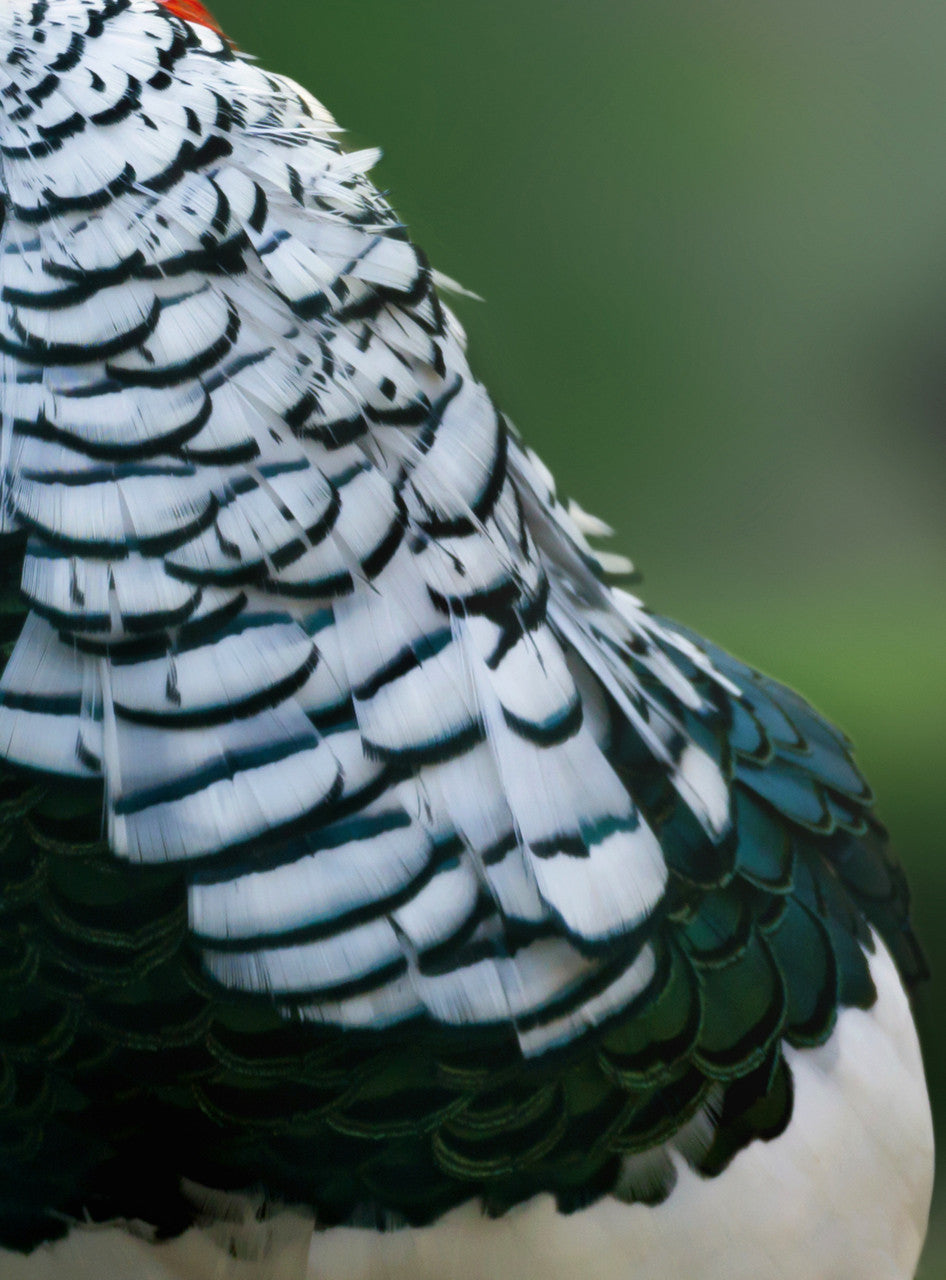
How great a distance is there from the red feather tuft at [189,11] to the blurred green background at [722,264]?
800mm

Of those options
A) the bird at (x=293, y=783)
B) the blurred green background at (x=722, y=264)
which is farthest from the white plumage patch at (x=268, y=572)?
the blurred green background at (x=722, y=264)

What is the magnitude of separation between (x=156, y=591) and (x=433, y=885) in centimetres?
12

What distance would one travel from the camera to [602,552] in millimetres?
538

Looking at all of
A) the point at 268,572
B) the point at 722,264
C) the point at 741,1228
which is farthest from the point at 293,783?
the point at 722,264

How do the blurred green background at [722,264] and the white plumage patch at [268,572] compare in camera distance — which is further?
the blurred green background at [722,264]

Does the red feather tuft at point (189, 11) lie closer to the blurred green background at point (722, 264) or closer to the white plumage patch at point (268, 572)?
the white plumage patch at point (268, 572)

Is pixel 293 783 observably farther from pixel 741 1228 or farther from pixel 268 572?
pixel 741 1228

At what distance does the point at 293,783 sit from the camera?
354mm

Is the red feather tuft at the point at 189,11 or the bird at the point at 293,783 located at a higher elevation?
the red feather tuft at the point at 189,11

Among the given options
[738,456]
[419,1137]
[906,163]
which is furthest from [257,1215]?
[906,163]

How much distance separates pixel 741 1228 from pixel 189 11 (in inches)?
18.4

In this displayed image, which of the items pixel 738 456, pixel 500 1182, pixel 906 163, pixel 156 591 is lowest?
pixel 738 456

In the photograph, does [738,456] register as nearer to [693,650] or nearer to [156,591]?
[693,650]

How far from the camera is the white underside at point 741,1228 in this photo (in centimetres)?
38
